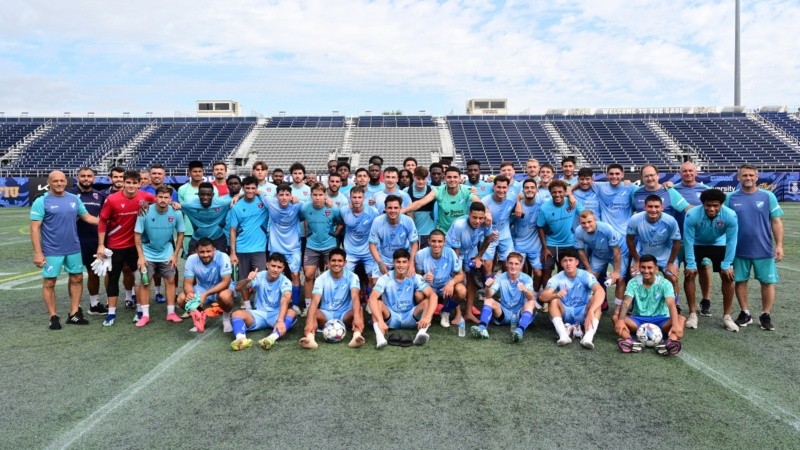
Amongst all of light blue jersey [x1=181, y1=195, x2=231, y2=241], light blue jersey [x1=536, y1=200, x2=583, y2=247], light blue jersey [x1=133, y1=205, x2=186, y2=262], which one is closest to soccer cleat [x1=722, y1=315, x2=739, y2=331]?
light blue jersey [x1=536, y1=200, x2=583, y2=247]

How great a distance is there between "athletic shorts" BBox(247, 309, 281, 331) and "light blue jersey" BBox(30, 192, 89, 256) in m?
2.44

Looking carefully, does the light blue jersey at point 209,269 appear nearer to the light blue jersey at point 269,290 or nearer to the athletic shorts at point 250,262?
the light blue jersey at point 269,290

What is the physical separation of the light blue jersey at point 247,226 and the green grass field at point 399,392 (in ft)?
3.79

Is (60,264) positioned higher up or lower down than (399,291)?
higher up

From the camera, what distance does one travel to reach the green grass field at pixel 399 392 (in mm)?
3467

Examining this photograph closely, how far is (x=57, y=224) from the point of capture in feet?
20.0

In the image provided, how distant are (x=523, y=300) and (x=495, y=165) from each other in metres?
32.0

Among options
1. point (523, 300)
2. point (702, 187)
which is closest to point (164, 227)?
point (523, 300)

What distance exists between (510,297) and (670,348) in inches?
66.7

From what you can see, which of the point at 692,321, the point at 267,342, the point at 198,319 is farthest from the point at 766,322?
the point at 198,319

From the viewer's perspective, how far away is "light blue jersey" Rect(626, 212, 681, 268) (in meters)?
5.93

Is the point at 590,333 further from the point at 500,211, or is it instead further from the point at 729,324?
the point at 500,211

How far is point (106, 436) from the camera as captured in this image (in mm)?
3500

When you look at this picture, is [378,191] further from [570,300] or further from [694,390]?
[694,390]
